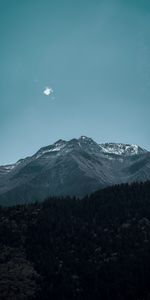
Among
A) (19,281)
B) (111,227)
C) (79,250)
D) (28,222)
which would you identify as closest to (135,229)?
(111,227)

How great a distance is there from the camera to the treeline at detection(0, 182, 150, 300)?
114 m

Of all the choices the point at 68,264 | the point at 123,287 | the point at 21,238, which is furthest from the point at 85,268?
the point at 21,238

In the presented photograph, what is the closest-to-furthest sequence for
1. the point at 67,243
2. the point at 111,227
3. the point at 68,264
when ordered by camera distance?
the point at 68,264
the point at 67,243
the point at 111,227

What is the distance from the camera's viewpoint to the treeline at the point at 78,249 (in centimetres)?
11369

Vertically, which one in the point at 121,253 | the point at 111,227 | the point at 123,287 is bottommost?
the point at 123,287

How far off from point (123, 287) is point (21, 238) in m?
44.0

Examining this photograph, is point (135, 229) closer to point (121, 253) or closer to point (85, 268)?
point (121, 253)

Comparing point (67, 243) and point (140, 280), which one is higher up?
point (67, 243)

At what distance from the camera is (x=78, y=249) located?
13812 centimetres

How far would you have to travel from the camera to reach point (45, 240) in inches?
5699

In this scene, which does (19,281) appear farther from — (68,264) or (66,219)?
(66,219)

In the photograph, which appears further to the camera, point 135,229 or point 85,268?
point 135,229

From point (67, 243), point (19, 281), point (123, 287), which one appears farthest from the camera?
point (67, 243)

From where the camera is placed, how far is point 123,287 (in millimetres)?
110188
